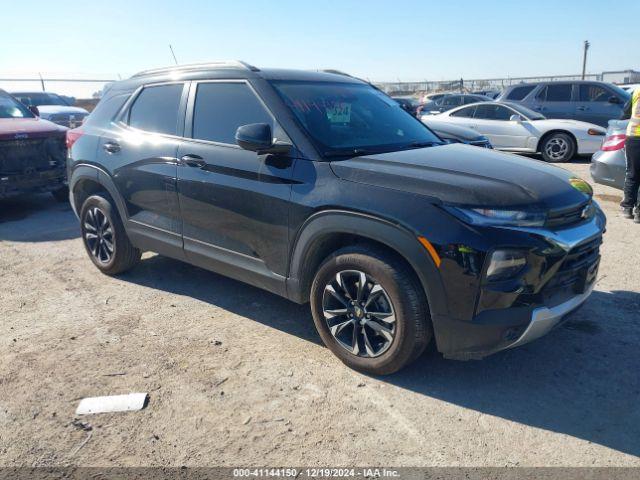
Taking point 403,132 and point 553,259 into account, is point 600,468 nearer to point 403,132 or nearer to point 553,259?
point 553,259

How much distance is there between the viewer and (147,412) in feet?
9.87

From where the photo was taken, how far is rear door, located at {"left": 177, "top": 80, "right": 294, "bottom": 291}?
3.55 m

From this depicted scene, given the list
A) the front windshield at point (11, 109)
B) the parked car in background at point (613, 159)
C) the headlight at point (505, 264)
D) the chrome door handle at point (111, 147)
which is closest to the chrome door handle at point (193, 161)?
the chrome door handle at point (111, 147)

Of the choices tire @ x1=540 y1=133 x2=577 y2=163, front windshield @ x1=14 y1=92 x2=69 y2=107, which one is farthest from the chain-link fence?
tire @ x1=540 y1=133 x2=577 y2=163

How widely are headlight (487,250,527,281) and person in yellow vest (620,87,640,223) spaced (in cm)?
474

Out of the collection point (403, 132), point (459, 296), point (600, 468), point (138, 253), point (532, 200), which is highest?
point (403, 132)

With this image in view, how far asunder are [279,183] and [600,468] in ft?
7.76

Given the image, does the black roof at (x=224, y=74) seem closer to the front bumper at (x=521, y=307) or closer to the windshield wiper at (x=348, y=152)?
the windshield wiper at (x=348, y=152)

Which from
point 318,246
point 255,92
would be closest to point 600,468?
point 318,246

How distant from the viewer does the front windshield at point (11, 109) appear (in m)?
8.52

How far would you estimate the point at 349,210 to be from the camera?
3131 millimetres

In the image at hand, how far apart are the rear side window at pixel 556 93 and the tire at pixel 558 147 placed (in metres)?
2.31

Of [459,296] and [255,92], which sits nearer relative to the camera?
[459,296]

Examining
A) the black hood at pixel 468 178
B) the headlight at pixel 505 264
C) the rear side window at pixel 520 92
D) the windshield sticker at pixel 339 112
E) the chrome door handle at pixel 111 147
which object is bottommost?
the headlight at pixel 505 264
